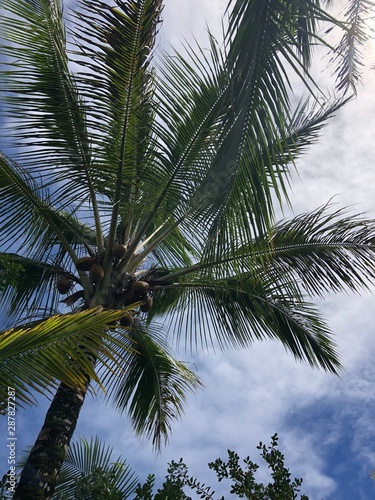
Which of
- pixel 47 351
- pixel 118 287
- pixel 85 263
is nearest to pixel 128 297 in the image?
pixel 118 287

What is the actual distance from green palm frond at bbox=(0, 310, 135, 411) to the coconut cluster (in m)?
2.28

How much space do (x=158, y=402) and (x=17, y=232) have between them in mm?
2814

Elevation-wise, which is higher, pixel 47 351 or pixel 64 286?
pixel 64 286

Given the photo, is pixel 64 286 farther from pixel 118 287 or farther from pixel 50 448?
pixel 50 448

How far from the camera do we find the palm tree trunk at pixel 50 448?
15.8ft

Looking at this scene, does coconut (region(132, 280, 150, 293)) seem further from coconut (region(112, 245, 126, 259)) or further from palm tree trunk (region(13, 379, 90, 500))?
palm tree trunk (region(13, 379, 90, 500))

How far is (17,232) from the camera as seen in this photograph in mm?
7039

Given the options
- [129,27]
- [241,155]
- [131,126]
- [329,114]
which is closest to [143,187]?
[131,126]

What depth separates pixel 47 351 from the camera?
3.47 meters

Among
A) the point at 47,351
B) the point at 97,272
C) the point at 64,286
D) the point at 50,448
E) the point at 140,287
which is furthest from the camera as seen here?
the point at 64,286

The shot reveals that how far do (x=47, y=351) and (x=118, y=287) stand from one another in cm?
272

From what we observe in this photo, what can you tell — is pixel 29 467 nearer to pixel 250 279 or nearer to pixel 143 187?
pixel 143 187

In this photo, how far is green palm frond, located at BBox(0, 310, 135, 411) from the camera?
10.8 feet

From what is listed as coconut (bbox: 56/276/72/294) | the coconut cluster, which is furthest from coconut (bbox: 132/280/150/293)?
coconut (bbox: 56/276/72/294)
